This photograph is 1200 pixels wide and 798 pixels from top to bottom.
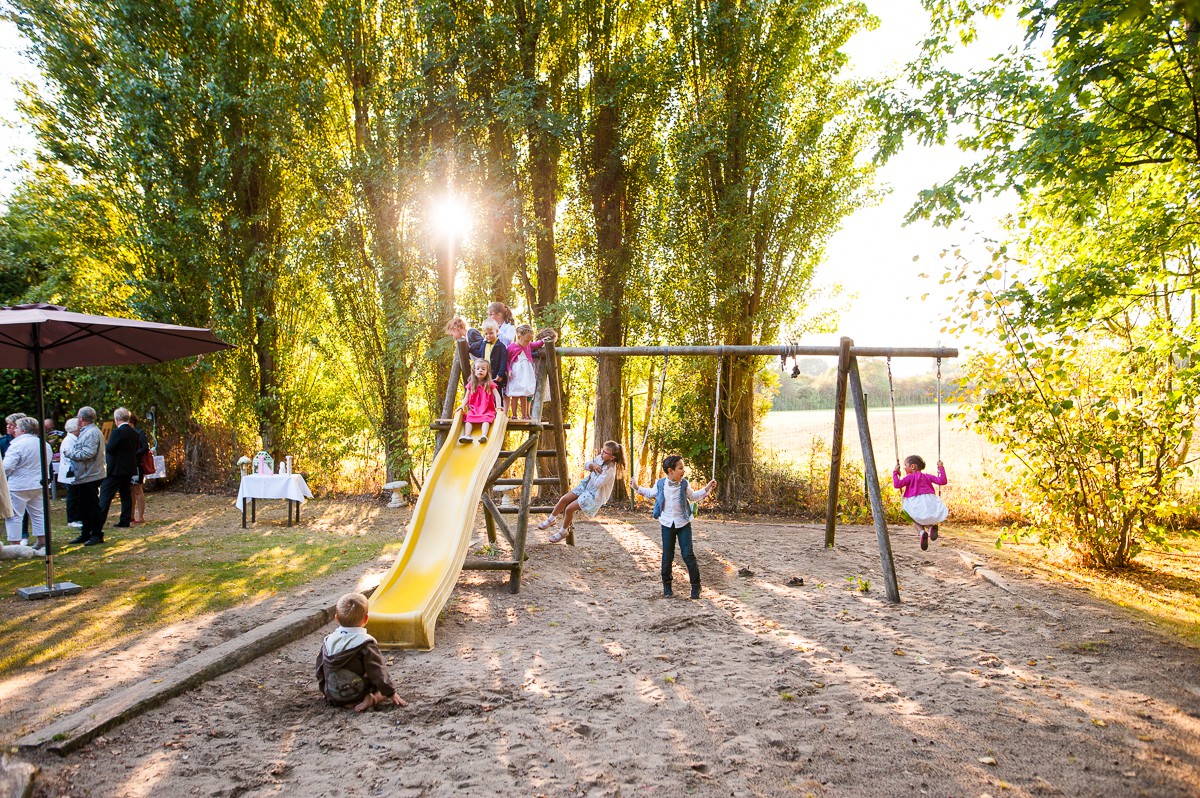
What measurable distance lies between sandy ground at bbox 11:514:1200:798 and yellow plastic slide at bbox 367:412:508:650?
29cm

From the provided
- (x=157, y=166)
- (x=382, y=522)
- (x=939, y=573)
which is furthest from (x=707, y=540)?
(x=157, y=166)

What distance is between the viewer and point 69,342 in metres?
7.37

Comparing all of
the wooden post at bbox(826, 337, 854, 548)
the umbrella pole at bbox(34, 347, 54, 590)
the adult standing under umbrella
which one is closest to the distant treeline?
the wooden post at bbox(826, 337, 854, 548)

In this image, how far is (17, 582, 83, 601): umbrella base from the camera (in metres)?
6.84

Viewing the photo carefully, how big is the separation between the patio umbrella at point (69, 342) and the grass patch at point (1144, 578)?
29.2ft

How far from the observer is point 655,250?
14.0 m

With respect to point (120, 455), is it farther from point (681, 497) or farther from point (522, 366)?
point (681, 497)

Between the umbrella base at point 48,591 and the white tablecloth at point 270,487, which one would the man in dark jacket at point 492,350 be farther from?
the white tablecloth at point 270,487

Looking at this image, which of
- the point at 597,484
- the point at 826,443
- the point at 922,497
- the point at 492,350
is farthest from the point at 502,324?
the point at 826,443

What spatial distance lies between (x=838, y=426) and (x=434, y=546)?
5222 millimetres

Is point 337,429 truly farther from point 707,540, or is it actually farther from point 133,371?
point 707,540

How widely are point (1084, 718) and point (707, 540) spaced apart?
21.2 feet

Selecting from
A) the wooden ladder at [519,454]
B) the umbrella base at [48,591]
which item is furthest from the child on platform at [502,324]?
A: the umbrella base at [48,591]

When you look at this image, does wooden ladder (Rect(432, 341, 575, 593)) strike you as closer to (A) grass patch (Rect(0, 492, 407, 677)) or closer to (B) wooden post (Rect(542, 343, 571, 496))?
(B) wooden post (Rect(542, 343, 571, 496))
